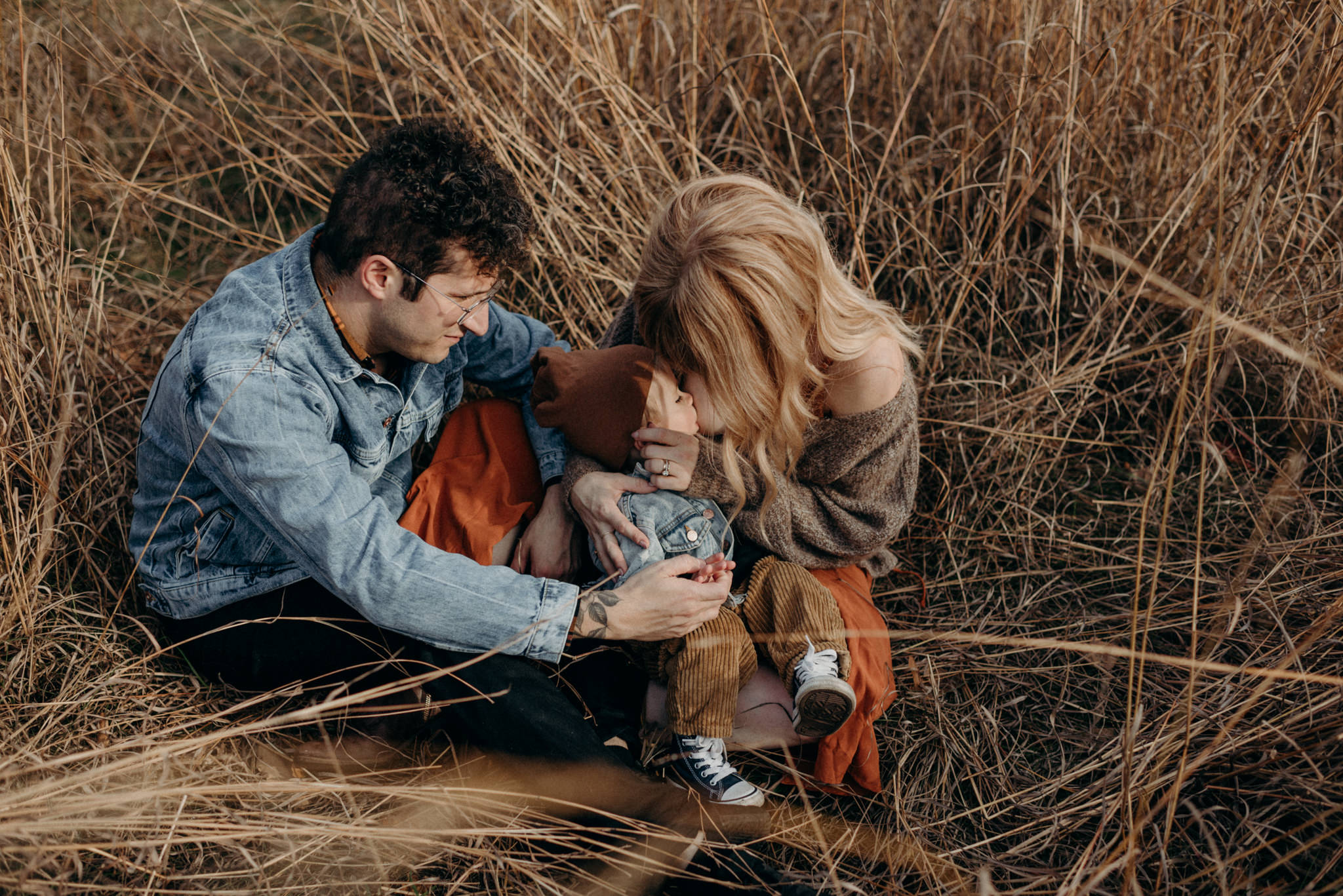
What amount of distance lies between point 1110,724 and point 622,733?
121 cm

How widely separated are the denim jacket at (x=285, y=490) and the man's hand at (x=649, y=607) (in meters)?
0.06

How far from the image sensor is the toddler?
6.29 feet

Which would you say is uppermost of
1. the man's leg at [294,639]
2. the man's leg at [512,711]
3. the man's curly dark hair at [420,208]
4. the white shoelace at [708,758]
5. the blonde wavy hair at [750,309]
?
the man's curly dark hair at [420,208]

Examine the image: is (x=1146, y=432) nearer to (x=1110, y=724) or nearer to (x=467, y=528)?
(x=1110, y=724)

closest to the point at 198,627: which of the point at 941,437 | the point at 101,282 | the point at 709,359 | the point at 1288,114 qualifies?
the point at 101,282

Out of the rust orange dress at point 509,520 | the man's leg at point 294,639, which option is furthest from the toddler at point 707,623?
the man's leg at point 294,639

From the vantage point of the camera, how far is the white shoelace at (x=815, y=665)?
187cm

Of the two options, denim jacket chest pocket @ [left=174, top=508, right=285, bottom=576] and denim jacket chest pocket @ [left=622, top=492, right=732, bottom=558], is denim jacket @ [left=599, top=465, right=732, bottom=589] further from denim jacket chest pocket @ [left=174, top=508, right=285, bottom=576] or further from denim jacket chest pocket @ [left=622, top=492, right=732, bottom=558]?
denim jacket chest pocket @ [left=174, top=508, right=285, bottom=576]

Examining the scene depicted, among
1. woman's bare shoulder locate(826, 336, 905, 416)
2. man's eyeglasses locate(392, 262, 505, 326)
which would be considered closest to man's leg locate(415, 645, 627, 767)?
man's eyeglasses locate(392, 262, 505, 326)

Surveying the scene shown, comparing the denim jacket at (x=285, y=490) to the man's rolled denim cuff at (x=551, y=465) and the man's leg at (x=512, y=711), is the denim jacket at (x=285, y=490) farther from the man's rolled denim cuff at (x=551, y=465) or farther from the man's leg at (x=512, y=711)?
the man's rolled denim cuff at (x=551, y=465)

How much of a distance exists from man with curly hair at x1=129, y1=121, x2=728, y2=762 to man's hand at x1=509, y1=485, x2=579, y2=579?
0.13m

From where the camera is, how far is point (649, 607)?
187cm

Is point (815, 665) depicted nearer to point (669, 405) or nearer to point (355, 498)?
point (669, 405)

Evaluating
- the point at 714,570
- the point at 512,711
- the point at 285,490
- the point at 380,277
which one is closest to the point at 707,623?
the point at 714,570
